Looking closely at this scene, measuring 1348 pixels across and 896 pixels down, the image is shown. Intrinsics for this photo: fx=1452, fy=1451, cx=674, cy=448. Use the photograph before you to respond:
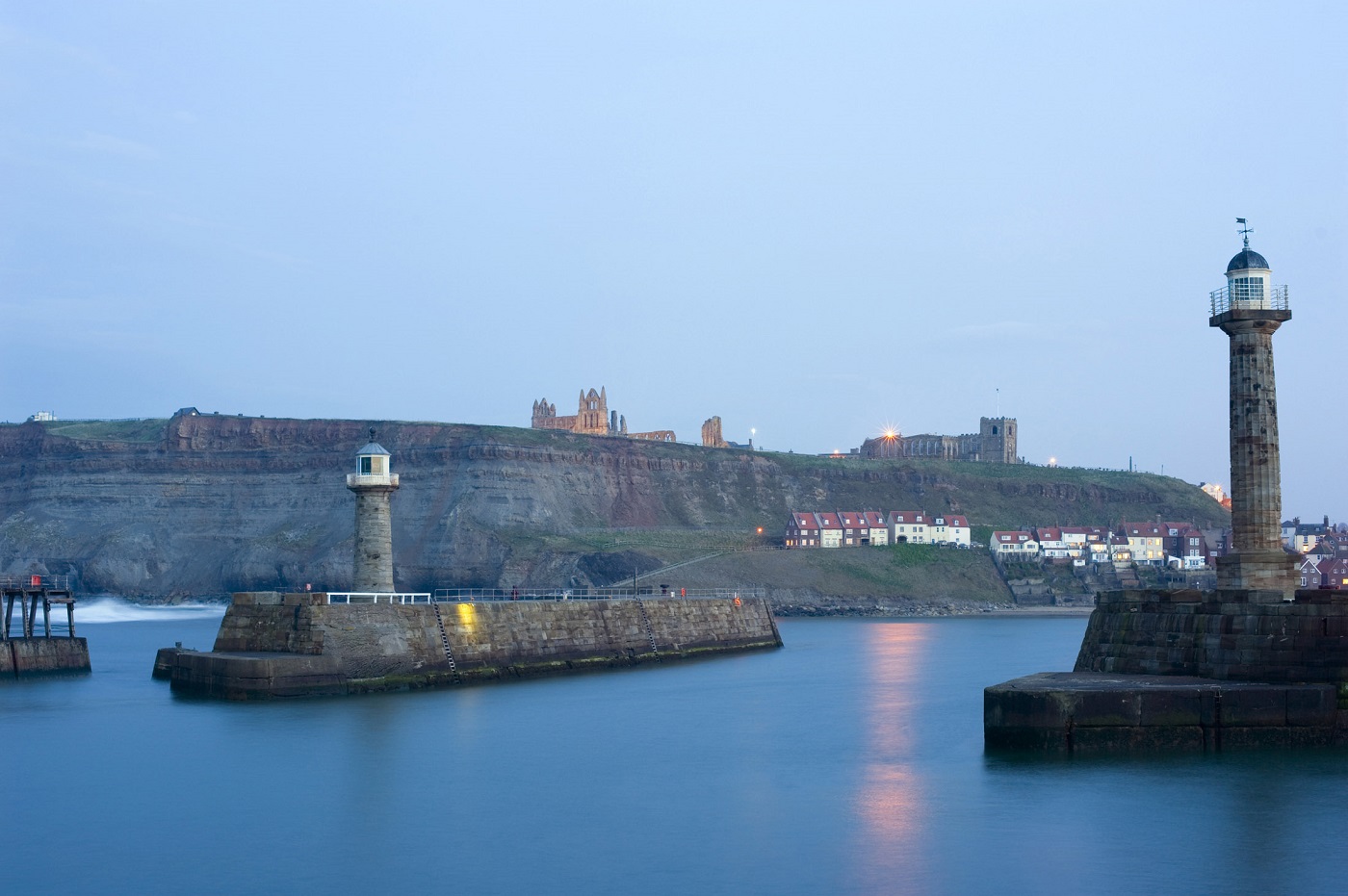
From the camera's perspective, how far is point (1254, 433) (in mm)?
36625

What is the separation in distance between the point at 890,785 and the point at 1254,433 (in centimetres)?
1298

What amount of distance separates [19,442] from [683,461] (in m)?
69.0

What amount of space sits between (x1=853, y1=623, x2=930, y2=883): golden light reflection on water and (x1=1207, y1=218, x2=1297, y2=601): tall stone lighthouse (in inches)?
385

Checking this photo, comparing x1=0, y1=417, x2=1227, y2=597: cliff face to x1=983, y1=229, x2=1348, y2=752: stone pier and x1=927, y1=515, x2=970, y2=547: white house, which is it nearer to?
x1=927, y1=515, x2=970, y2=547: white house

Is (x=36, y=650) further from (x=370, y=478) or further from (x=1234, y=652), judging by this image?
(x=1234, y=652)

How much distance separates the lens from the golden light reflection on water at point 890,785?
1063 inches

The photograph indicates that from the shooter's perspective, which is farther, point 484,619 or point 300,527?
point 300,527

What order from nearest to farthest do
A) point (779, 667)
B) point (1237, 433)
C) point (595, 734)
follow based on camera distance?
1. point (1237, 433)
2. point (595, 734)
3. point (779, 667)

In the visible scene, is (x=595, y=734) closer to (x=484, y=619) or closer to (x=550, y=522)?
(x=484, y=619)

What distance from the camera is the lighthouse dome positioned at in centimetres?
3688

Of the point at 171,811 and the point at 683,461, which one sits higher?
the point at 683,461

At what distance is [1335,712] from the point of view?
1218 inches

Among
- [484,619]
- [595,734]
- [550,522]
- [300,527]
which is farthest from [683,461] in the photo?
[595,734]

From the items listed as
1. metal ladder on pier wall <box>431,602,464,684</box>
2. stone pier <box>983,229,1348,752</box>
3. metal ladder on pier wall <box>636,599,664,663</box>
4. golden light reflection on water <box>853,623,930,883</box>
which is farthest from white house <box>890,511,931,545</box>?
stone pier <box>983,229,1348,752</box>
